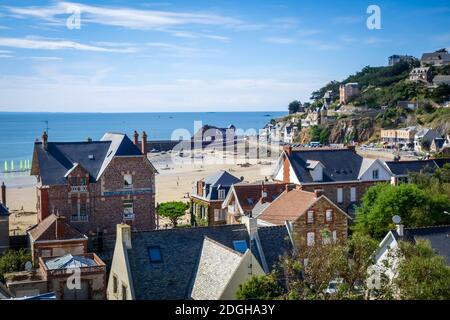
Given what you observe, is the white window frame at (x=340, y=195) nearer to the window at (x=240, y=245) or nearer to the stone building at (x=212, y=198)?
the stone building at (x=212, y=198)

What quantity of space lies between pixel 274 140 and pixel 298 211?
109m

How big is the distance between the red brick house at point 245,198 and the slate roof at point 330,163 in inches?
135

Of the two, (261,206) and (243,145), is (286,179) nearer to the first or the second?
(261,206)

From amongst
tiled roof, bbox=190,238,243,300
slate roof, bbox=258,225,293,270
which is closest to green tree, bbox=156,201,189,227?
slate roof, bbox=258,225,293,270

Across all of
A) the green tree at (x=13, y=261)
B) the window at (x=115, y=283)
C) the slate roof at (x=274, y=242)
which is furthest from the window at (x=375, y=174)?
the window at (x=115, y=283)

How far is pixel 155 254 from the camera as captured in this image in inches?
699

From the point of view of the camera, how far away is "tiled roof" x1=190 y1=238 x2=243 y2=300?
1584 cm

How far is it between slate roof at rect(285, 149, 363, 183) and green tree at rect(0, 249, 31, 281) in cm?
1895

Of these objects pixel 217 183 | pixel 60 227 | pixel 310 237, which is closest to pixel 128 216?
pixel 60 227

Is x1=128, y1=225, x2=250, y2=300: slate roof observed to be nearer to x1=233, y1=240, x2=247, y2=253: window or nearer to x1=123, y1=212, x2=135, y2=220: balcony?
x1=233, y1=240, x2=247, y2=253: window

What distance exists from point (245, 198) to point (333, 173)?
25.6ft

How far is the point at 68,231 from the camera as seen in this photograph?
26203 mm

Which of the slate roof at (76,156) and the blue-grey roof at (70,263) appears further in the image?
the slate roof at (76,156)

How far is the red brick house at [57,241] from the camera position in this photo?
2548 centimetres
